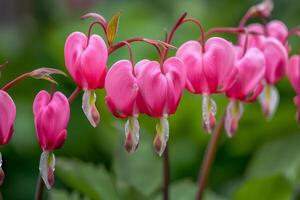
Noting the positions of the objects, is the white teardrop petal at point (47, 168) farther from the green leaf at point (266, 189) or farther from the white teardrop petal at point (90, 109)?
the green leaf at point (266, 189)

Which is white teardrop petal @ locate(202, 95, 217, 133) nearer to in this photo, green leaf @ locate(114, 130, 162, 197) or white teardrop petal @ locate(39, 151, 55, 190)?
white teardrop petal @ locate(39, 151, 55, 190)

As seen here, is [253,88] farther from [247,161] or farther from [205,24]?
[205,24]

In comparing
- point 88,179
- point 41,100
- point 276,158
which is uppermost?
point 41,100

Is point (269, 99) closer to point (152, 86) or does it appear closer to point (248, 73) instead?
point (248, 73)

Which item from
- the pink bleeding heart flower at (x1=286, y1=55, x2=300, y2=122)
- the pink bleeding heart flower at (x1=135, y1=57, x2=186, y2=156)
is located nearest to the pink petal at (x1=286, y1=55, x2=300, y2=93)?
the pink bleeding heart flower at (x1=286, y1=55, x2=300, y2=122)

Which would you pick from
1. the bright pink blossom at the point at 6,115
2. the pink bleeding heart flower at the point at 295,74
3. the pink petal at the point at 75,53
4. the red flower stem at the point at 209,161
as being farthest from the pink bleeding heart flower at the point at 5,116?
the pink bleeding heart flower at the point at 295,74

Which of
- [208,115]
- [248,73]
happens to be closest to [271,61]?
[248,73]

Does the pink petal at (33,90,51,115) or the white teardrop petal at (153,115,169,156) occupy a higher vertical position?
the pink petal at (33,90,51,115)
